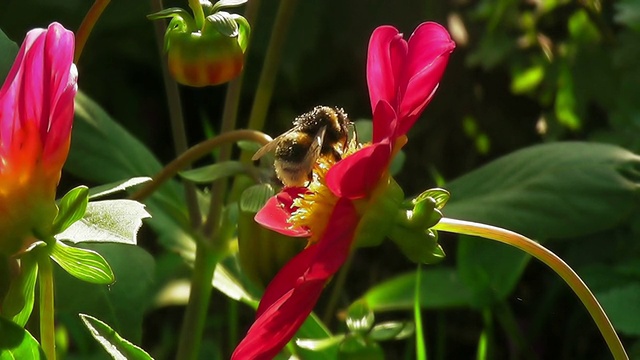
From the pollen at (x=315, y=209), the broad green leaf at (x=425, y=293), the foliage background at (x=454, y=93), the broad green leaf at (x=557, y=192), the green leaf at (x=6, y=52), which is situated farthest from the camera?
the foliage background at (x=454, y=93)

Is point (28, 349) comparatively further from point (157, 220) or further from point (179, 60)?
point (157, 220)

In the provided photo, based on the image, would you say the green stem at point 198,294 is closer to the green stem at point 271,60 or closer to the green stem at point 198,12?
the green stem at point 271,60

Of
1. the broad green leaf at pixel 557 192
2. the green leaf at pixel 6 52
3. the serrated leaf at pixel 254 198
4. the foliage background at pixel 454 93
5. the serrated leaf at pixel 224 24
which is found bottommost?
the foliage background at pixel 454 93

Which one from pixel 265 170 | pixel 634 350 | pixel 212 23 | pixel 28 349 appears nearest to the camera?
pixel 28 349

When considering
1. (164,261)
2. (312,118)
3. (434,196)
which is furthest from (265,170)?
(164,261)

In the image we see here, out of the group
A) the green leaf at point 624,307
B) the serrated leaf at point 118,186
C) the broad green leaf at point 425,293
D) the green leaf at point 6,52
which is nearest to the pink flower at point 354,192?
the serrated leaf at point 118,186

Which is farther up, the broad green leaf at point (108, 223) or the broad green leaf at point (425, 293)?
the broad green leaf at point (108, 223)

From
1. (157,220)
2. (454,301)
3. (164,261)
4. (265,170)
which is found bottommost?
(164,261)

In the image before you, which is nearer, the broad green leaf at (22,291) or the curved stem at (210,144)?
the broad green leaf at (22,291)

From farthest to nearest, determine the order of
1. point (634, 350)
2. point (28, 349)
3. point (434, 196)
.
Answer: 1. point (634, 350)
2. point (434, 196)
3. point (28, 349)
